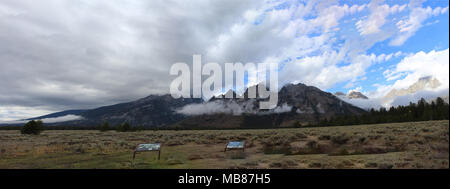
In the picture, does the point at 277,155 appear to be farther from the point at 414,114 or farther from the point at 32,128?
the point at 414,114

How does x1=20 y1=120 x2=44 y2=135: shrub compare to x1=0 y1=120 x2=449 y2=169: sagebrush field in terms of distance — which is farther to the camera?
x1=20 y1=120 x2=44 y2=135: shrub

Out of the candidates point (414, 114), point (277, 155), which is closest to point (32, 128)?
point (277, 155)

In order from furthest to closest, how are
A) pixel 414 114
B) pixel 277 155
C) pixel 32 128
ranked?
pixel 414 114 < pixel 32 128 < pixel 277 155

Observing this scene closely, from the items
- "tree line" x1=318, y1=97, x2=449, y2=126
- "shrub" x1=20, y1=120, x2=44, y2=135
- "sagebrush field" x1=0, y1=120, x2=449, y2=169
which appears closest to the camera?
"sagebrush field" x1=0, y1=120, x2=449, y2=169

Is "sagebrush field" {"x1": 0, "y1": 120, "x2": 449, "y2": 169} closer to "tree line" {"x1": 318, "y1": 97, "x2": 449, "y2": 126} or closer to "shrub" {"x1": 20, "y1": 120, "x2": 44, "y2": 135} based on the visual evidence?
"shrub" {"x1": 20, "y1": 120, "x2": 44, "y2": 135}

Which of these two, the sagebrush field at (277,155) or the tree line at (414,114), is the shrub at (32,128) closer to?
the sagebrush field at (277,155)

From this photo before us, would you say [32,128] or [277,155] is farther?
[32,128]

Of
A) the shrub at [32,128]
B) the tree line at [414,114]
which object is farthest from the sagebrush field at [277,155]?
the tree line at [414,114]

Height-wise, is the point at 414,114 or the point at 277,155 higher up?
the point at 414,114

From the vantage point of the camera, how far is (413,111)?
88750 mm

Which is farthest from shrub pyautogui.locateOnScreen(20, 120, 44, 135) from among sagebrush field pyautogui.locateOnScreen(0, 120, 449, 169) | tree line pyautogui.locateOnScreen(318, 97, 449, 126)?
tree line pyautogui.locateOnScreen(318, 97, 449, 126)

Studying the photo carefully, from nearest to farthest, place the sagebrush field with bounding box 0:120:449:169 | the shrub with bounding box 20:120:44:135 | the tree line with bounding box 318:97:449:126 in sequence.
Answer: the sagebrush field with bounding box 0:120:449:169
the shrub with bounding box 20:120:44:135
the tree line with bounding box 318:97:449:126
